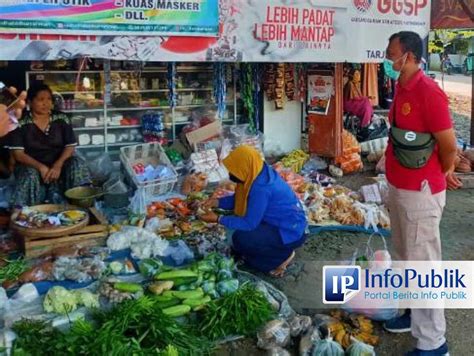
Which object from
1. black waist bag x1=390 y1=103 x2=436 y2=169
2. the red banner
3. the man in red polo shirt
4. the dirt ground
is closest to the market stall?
the dirt ground

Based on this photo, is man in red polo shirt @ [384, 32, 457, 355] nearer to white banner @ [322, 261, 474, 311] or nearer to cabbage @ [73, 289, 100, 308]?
white banner @ [322, 261, 474, 311]

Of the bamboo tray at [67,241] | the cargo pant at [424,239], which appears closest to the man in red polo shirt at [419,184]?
the cargo pant at [424,239]

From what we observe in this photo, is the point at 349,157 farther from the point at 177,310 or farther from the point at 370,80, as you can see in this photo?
the point at 177,310

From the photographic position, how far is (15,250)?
174 inches

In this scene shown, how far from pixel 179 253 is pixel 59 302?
3.89ft

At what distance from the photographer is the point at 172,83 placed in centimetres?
670

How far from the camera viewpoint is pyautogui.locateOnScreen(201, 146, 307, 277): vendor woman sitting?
394 centimetres

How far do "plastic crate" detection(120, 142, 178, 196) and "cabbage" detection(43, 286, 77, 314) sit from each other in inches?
90.6

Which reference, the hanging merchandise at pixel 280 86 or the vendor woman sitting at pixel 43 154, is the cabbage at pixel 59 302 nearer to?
the vendor woman sitting at pixel 43 154

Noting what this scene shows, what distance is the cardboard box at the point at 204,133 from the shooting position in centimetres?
680

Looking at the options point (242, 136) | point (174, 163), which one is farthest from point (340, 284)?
point (242, 136)

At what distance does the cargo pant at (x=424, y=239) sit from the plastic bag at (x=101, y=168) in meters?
3.89

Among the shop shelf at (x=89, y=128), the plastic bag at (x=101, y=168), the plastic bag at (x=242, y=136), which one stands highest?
the shop shelf at (x=89, y=128)

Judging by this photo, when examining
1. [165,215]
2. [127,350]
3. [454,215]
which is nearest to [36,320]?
[127,350]
